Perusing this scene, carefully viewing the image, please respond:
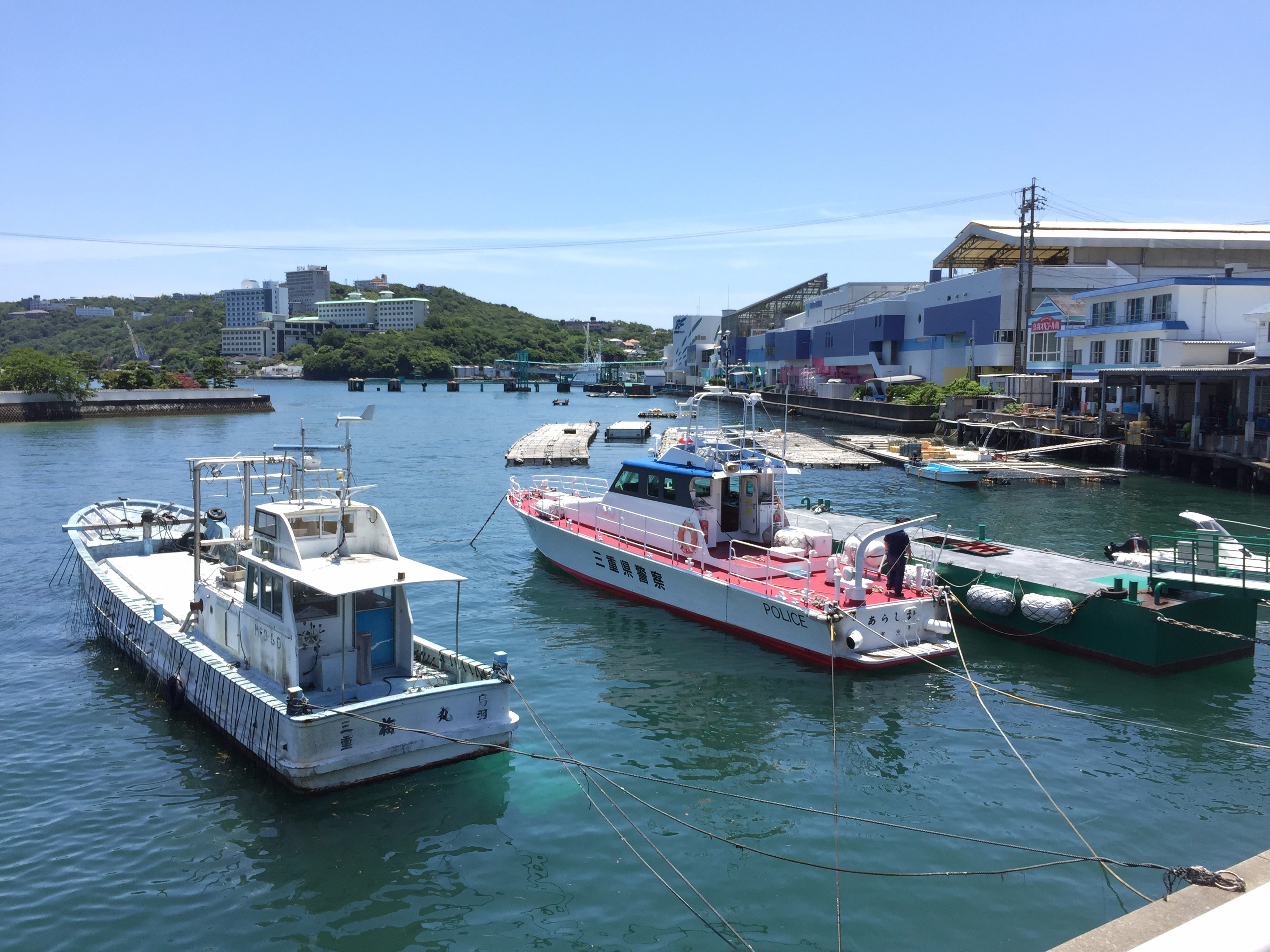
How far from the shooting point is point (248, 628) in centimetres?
1302

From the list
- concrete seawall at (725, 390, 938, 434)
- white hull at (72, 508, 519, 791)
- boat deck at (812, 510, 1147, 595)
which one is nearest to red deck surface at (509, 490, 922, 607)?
boat deck at (812, 510, 1147, 595)

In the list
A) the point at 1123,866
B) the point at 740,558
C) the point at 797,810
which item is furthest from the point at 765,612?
the point at 1123,866

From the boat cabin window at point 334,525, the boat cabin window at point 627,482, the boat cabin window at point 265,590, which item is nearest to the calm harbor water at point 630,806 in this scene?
the boat cabin window at point 265,590

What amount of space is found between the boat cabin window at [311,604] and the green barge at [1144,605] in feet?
37.4

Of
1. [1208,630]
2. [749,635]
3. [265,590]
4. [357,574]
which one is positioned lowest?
[749,635]

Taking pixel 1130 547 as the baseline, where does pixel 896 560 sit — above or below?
above

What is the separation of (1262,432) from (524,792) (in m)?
40.0

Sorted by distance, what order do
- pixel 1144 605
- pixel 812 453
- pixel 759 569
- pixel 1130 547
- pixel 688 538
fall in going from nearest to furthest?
1. pixel 1144 605
2. pixel 759 569
3. pixel 688 538
4. pixel 1130 547
5. pixel 812 453

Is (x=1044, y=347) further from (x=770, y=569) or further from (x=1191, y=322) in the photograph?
(x=770, y=569)

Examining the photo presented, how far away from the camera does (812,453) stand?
51312 mm

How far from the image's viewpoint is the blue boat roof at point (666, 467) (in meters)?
20.1

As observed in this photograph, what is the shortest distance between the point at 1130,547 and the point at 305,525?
1893 centimetres

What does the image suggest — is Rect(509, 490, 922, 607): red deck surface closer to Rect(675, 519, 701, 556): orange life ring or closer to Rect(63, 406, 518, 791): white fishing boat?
Rect(675, 519, 701, 556): orange life ring

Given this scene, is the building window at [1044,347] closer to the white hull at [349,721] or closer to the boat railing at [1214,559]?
the boat railing at [1214,559]
